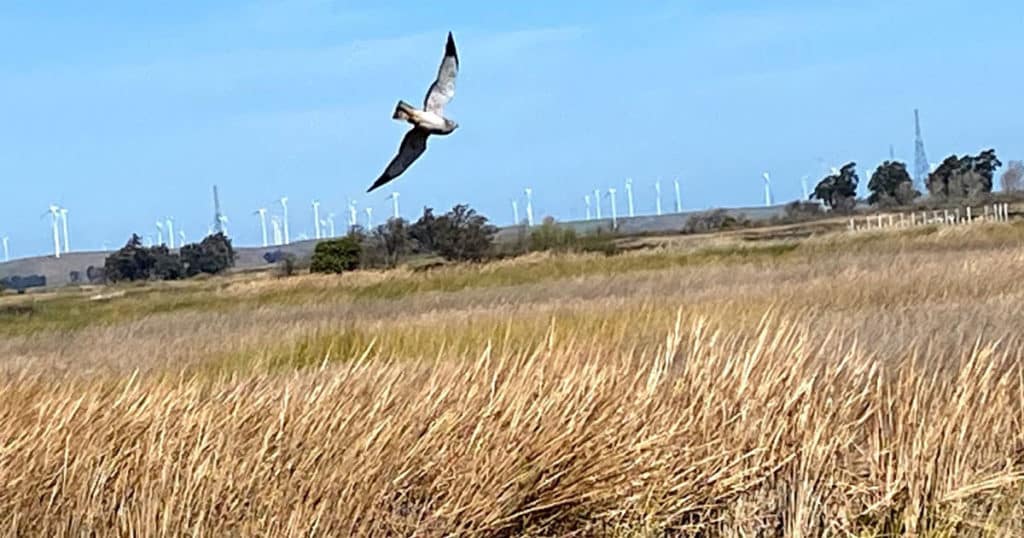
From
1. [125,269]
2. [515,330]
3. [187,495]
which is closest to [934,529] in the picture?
[187,495]

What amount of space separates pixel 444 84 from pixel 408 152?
17 cm

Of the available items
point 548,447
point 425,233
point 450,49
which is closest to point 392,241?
point 425,233

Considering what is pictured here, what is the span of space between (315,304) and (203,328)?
23.4 feet

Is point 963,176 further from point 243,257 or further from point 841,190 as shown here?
point 243,257

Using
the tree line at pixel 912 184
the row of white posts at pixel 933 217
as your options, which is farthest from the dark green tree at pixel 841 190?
the row of white posts at pixel 933 217

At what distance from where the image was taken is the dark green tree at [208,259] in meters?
63.5

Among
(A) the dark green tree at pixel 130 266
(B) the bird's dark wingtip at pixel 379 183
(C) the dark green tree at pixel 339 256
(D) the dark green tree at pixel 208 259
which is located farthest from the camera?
(A) the dark green tree at pixel 130 266

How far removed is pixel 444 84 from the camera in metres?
2.81

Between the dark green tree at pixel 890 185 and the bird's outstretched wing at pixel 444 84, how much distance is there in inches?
3411

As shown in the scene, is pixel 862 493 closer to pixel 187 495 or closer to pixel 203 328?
pixel 187 495

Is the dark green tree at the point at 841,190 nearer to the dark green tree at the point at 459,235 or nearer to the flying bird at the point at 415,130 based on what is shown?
the dark green tree at the point at 459,235

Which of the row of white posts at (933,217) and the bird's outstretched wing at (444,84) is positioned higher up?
the bird's outstretched wing at (444,84)

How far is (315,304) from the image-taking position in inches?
1121

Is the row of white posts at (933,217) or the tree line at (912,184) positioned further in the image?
the tree line at (912,184)
